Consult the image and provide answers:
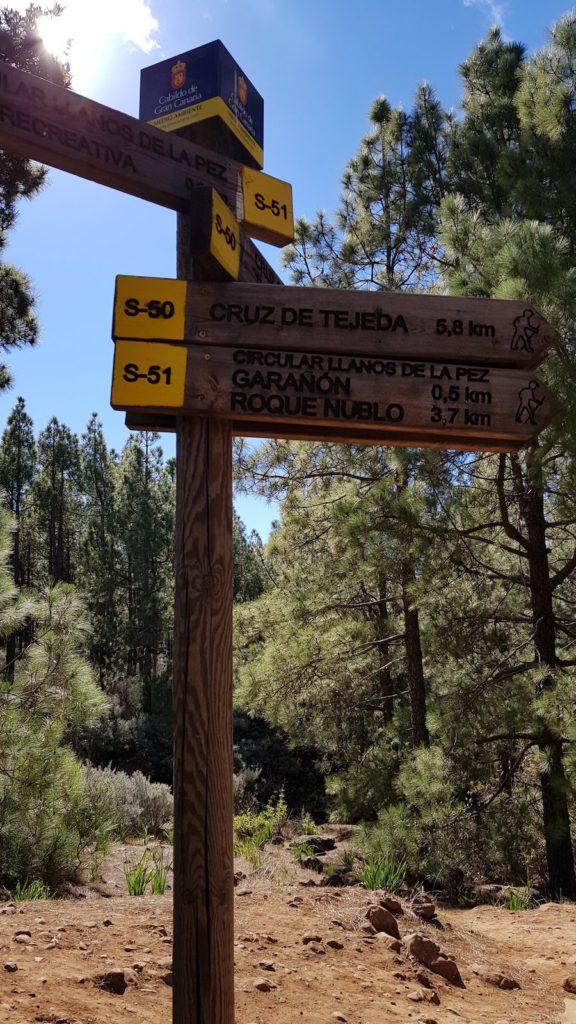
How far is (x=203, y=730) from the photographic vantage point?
2.26 m

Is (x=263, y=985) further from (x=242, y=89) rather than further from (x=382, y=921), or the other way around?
(x=242, y=89)

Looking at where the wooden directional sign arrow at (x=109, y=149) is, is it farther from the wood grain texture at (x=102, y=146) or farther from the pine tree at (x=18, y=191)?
the pine tree at (x=18, y=191)

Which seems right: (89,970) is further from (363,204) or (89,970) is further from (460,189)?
(363,204)

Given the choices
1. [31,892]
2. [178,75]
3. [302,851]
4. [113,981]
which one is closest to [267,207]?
[178,75]

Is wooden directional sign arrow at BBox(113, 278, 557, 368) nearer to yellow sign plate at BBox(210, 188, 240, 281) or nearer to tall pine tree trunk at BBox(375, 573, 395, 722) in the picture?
yellow sign plate at BBox(210, 188, 240, 281)

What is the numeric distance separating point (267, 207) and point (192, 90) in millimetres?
493

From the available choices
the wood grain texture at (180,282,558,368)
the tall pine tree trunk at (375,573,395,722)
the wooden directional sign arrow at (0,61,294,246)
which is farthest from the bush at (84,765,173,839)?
the wooden directional sign arrow at (0,61,294,246)

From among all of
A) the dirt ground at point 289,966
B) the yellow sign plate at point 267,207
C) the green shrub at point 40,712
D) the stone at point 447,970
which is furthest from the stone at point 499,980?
the yellow sign plate at point 267,207

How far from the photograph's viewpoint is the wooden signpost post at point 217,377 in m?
2.21

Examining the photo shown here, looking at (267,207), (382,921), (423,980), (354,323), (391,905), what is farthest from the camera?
(391,905)

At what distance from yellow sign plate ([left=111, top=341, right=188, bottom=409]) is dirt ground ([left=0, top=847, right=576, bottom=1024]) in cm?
206

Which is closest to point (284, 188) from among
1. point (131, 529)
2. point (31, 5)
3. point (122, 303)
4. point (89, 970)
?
point (122, 303)

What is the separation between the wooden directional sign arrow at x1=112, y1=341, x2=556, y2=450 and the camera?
7.67 ft

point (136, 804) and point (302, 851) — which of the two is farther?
point (136, 804)
